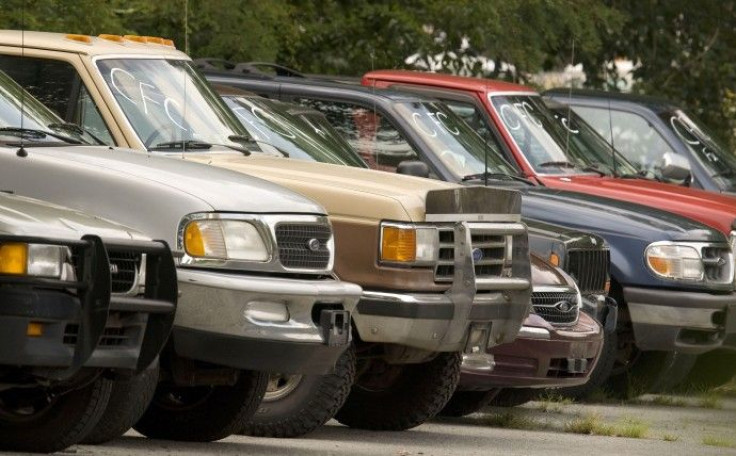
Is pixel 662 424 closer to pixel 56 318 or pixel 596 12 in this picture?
pixel 56 318

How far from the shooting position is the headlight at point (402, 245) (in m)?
9.88

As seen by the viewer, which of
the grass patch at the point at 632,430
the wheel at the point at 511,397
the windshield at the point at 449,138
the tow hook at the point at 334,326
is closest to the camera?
the tow hook at the point at 334,326

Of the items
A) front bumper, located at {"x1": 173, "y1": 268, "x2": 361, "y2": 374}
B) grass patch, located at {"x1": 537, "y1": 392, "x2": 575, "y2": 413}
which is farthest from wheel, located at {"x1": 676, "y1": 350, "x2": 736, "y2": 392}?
front bumper, located at {"x1": 173, "y1": 268, "x2": 361, "y2": 374}

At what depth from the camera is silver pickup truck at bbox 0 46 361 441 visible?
28.5 feet

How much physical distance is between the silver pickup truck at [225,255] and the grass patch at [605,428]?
2767 millimetres

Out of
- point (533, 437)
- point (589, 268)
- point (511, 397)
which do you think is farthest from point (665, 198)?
point (533, 437)

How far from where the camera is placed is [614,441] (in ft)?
36.5

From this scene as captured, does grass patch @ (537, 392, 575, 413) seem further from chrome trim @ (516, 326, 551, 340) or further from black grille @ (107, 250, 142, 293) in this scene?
black grille @ (107, 250, 142, 293)

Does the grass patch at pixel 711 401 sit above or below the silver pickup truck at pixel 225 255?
below

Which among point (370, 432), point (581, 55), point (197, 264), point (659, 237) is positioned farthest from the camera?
point (581, 55)

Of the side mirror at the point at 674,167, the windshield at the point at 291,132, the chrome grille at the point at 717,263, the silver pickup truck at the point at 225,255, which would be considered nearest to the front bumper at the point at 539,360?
the windshield at the point at 291,132

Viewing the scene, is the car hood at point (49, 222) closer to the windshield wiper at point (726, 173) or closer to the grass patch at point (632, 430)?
the grass patch at point (632, 430)

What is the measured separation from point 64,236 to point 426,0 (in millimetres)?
12660

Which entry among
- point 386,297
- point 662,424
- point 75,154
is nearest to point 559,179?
point 662,424
